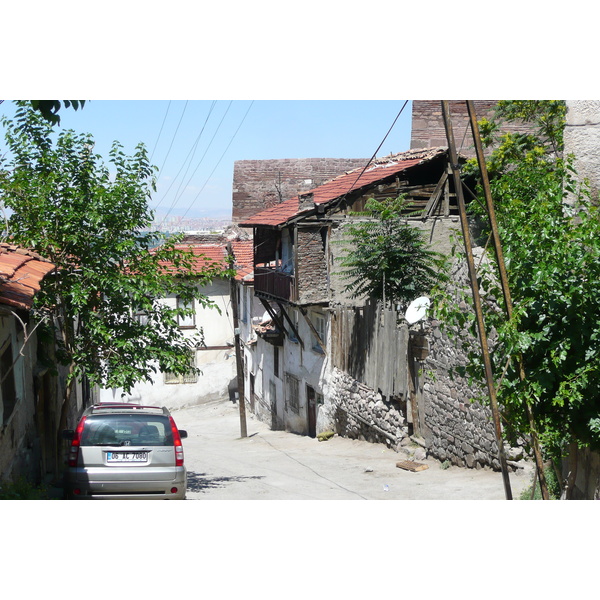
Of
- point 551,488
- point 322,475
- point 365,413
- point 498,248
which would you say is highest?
point 498,248

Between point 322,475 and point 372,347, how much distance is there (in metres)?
3.25

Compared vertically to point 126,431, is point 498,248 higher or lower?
higher

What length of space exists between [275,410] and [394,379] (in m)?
11.5

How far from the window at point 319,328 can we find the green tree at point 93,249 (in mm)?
8176

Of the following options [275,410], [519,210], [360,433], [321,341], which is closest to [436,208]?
[321,341]

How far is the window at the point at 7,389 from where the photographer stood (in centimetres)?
858

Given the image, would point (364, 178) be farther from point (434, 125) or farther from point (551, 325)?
point (551, 325)

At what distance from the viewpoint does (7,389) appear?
9008mm

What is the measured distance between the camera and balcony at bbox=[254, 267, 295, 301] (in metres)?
20.0

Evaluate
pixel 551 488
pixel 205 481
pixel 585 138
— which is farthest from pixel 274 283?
pixel 585 138

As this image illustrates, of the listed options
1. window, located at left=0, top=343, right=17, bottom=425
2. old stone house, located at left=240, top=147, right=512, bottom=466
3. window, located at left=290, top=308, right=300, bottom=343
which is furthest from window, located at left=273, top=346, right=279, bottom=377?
window, located at left=0, top=343, right=17, bottom=425

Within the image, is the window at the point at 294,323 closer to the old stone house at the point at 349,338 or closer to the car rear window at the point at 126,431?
the old stone house at the point at 349,338

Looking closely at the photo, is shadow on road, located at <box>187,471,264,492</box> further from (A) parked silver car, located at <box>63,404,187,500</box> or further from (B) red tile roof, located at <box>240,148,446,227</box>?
(B) red tile roof, located at <box>240,148,446,227</box>

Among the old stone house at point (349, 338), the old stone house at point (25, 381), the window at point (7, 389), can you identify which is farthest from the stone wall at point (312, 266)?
the window at point (7, 389)
